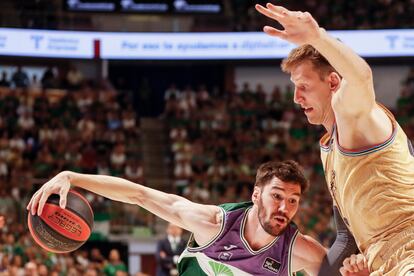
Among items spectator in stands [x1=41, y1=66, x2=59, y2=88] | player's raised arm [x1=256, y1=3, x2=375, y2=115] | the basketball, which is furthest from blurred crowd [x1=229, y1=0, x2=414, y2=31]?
player's raised arm [x1=256, y1=3, x2=375, y2=115]

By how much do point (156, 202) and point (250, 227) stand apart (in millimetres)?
590

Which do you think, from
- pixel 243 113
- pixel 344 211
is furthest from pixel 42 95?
pixel 344 211

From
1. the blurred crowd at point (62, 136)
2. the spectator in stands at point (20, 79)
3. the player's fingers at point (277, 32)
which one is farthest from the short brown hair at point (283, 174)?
the spectator in stands at point (20, 79)

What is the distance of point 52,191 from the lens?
4223 mm

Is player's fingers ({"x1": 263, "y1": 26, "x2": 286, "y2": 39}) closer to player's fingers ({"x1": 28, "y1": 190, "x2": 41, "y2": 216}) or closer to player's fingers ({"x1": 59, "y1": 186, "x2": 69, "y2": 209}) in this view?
player's fingers ({"x1": 59, "y1": 186, "x2": 69, "y2": 209})

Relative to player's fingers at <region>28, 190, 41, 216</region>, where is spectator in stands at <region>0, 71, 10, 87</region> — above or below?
below

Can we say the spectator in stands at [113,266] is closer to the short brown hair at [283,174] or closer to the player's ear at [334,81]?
the short brown hair at [283,174]

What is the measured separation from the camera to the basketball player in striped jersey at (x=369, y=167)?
322cm

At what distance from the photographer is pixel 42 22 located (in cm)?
1786

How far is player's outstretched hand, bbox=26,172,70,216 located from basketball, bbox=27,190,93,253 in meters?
0.10

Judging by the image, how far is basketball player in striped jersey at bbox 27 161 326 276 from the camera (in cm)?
448

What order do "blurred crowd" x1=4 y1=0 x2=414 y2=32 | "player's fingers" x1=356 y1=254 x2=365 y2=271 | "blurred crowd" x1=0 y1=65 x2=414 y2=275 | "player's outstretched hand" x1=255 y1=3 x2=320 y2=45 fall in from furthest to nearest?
"blurred crowd" x1=4 y1=0 x2=414 y2=32, "blurred crowd" x1=0 y1=65 x2=414 y2=275, "player's fingers" x1=356 y1=254 x2=365 y2=271, "player's outstretched hand" x1=255 y1=3 x2=320 y2=45

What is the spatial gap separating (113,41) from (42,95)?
218cm

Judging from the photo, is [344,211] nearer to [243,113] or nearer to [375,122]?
[375,122]
